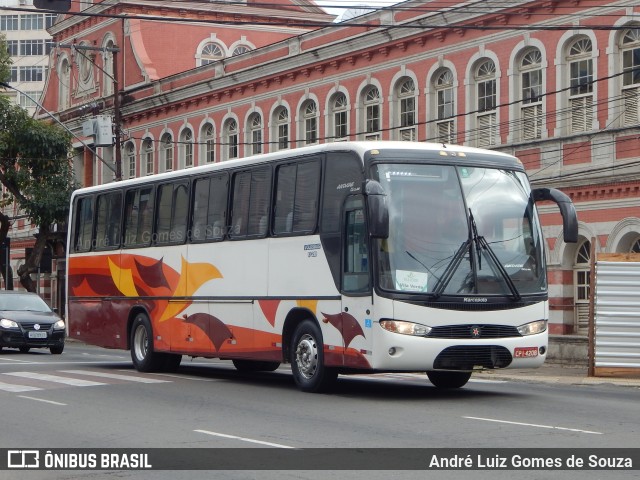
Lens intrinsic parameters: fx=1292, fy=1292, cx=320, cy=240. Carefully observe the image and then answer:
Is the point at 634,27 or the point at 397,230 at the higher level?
the point at 634,27

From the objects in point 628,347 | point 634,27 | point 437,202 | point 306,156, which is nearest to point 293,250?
point 306,156

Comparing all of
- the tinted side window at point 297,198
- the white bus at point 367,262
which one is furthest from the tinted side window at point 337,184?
the tinted side window at point 297,198

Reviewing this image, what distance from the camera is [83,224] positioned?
84.5 ft

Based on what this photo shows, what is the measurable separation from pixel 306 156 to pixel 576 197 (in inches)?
531

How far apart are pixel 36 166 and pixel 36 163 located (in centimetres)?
12

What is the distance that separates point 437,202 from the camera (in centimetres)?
1698

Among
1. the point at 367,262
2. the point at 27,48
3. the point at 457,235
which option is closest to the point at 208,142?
the point at 367,262

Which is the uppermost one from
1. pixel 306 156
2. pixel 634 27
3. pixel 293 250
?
pixel 634 27

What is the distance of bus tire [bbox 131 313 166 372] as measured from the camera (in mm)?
22875

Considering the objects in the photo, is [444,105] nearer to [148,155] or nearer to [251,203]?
[251,203]

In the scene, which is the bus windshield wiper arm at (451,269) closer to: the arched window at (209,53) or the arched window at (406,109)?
the arched window at (406,109)

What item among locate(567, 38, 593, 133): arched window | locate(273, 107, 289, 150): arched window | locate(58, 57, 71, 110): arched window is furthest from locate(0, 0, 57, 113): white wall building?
locate(567, 38, 593, 133): arched window

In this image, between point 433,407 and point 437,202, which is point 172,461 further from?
point 437,202
